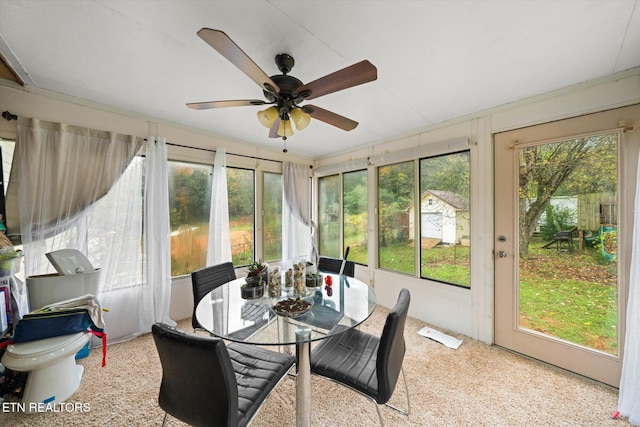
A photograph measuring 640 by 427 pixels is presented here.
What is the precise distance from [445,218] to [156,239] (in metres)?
3.37

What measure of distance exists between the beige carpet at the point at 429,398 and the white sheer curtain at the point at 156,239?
0.46 metres

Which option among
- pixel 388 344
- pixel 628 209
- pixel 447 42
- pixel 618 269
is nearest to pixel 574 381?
pixel 618 269

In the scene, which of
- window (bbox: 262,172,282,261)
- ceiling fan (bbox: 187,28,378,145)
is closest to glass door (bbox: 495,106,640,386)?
ceiling fan (bbox: 187,28,378,145)

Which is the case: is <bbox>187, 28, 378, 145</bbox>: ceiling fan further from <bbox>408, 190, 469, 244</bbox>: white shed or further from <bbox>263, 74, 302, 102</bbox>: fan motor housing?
<bbox>408, 190, 469, 244</bbox>: white shed

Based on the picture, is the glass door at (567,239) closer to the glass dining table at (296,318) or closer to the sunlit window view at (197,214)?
the glass dining table at (296,318)

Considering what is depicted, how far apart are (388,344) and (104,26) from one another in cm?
235

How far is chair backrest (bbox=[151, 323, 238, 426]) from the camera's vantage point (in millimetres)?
975

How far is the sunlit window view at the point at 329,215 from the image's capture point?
164 inches

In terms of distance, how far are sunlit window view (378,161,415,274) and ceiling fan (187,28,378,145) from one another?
168 cm

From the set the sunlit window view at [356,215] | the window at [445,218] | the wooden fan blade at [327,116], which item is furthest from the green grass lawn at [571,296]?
the wooden fan blade at [327,116]

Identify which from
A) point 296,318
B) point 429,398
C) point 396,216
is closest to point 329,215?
point 396,216

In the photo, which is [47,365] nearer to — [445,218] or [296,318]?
[296,318]

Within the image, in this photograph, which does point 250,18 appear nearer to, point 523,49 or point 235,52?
point 235,52

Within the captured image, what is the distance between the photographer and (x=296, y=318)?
1.53 meters
